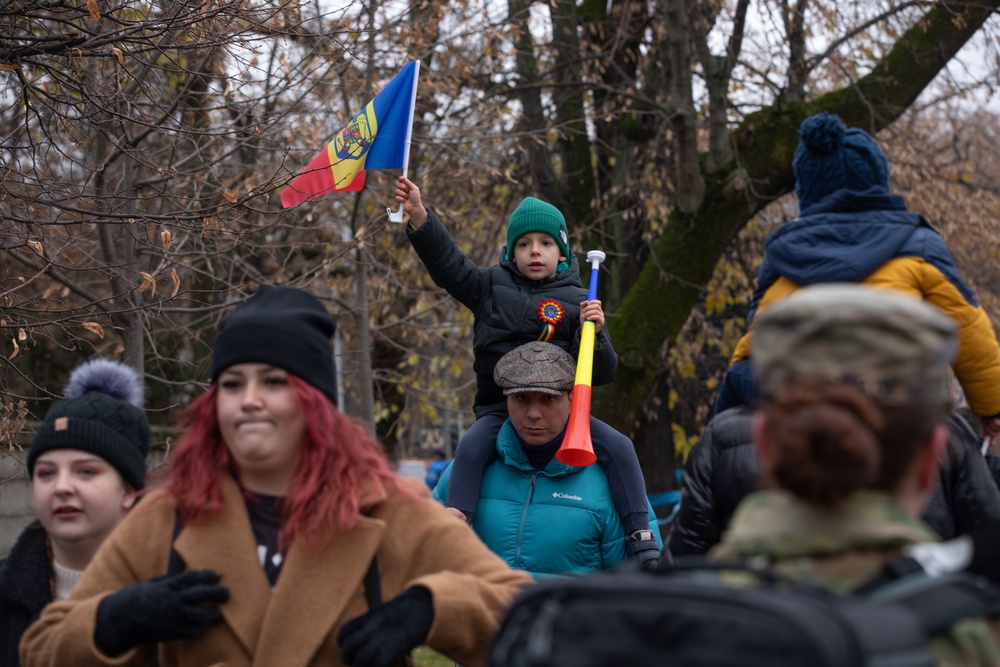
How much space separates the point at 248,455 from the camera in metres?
2.83

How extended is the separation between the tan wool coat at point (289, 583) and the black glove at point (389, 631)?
0.03 meters

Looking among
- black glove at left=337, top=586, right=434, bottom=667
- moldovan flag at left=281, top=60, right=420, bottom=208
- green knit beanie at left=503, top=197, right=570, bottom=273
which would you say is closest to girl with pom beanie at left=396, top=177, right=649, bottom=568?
green knit beanie at left=503, top=197, right=570, bottom=273

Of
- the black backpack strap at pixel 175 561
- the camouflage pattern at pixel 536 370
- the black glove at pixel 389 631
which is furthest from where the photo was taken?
the camouflage pattern at pixel 536 370

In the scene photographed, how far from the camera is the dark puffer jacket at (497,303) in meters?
5.10

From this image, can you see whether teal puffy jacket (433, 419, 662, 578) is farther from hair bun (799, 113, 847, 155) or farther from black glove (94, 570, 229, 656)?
black glove (94, 570, 229, 656)

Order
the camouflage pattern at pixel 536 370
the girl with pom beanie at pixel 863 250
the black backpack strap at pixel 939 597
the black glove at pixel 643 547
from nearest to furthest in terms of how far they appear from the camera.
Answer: the black backpack strap at pixel 939 597 < the girl with pom beanie at pixel 863 250 < the black glove at pixel 643 547 < the camouflage pattern at pixel 536 370

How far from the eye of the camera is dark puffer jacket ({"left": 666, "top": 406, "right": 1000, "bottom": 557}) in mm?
3264

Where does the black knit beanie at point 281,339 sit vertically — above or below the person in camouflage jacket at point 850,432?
above

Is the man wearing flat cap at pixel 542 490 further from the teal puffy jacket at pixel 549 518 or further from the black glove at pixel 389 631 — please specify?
the black glove at pixel 389 631

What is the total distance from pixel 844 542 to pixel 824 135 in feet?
6.79

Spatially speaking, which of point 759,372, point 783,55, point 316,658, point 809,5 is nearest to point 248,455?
point 316,658

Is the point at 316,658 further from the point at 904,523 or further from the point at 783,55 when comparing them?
the point at 783,55

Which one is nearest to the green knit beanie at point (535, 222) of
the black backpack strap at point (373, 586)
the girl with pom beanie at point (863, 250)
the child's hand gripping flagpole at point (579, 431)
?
the child's hand gripping flagpole at point (579, 431)

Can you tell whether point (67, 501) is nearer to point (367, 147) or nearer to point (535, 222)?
point (535, 222)
